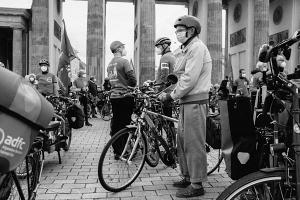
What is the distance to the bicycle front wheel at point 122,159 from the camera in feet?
15.0

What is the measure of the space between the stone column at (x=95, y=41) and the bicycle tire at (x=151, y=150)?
23.6 meters

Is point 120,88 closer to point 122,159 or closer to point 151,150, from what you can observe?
point 151,150

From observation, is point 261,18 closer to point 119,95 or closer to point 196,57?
point 119,95

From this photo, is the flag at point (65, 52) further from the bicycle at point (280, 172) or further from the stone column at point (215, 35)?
the stone column at point (215, 35)

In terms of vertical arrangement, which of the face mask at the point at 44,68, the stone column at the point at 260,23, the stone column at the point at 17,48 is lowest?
the face mask at the point at 44,68

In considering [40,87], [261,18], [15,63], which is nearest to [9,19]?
[15,63]

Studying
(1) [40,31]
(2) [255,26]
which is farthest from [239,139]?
(2) [255,26]

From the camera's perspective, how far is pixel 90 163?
22.1ft

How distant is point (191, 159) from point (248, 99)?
174cm

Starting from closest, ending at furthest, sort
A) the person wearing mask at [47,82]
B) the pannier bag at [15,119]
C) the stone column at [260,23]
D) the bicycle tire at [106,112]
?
the pannier bag at [15,119], the person wearing mask at [47,82], the bicycle tire at [106,112], the stone column at [260,23]

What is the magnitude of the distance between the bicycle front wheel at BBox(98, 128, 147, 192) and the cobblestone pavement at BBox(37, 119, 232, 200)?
0.41 feet

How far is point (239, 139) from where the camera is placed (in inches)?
114

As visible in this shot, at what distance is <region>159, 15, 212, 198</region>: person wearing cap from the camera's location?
4457 millimetres

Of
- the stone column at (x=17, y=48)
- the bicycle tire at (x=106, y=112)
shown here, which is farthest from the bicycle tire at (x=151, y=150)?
the stone column at (x=17, y=48)
